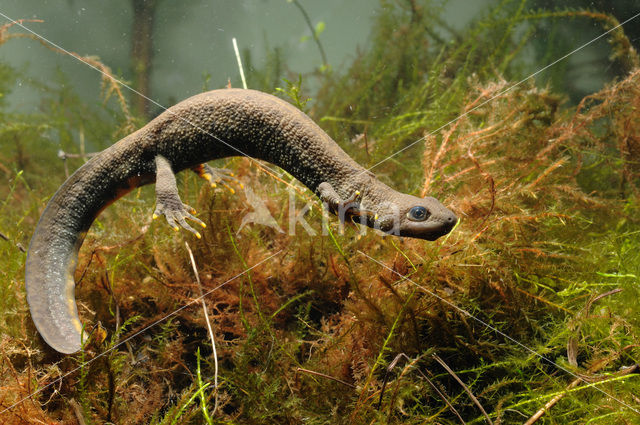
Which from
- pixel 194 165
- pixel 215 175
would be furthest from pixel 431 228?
pixel 215 175

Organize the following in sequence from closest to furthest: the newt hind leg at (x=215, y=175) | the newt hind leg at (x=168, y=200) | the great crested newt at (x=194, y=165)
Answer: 1. the great crested newt at (x=194, y=165)
2. the newt hind leg at (x=168, y=200)
3. the newt hind leg at (x=215, y=175)

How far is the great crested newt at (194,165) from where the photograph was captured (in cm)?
249

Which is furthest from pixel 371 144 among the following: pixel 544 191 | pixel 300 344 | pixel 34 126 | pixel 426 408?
pixel 34 126

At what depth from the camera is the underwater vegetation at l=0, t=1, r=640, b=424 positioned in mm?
2264

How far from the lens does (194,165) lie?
9.22ft

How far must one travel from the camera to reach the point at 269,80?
536 cm

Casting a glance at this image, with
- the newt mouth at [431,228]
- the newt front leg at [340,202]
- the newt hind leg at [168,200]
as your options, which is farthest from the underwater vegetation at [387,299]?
the newt hind leg at [168,200]

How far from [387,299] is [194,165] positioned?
6.16ft

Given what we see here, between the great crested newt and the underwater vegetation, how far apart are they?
0.26 metres

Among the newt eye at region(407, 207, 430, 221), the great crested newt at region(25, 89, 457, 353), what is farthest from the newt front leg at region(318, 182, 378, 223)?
the newt eye at region(407, 207, 430, 221)

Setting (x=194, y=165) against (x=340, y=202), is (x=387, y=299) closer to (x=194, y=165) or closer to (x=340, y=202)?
(x=340, y=202)

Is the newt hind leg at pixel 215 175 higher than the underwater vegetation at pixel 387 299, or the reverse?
the newt hind leg at pixel 215 175

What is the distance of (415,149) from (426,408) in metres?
3.24

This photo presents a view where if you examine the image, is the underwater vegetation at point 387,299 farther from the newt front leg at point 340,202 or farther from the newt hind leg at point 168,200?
the newt hind leg at point 168,200
